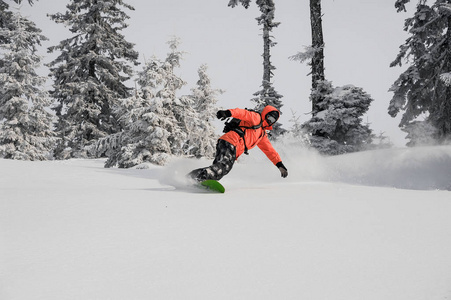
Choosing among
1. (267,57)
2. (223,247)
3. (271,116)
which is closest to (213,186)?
(271,116)

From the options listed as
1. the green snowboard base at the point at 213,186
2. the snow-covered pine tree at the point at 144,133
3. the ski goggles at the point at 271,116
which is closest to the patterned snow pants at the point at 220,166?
the green snowboard base at the point at 213,186

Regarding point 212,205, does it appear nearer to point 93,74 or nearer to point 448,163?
point 448,163

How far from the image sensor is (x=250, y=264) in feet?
5.03

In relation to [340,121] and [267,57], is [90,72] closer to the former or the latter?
[267,57]

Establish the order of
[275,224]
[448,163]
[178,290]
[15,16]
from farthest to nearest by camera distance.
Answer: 1. [15,16]
2. [448,163]
3. [275,224]
4. [178,290]

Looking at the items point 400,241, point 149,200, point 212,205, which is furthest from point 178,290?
point 149,200

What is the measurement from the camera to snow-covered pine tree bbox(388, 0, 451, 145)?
33.0ft

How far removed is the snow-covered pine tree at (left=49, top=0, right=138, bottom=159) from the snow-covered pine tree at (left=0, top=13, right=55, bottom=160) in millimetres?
1248

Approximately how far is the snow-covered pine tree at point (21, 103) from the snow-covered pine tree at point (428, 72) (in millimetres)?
18935

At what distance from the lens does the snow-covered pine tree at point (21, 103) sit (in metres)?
18.9

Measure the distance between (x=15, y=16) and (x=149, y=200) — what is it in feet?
75.7

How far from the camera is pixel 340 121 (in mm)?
10016

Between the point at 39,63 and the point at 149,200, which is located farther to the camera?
the point at 39,63

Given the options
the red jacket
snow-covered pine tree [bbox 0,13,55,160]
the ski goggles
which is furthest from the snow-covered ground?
snow-covered pine tree [bbox 0,13,55,160]
